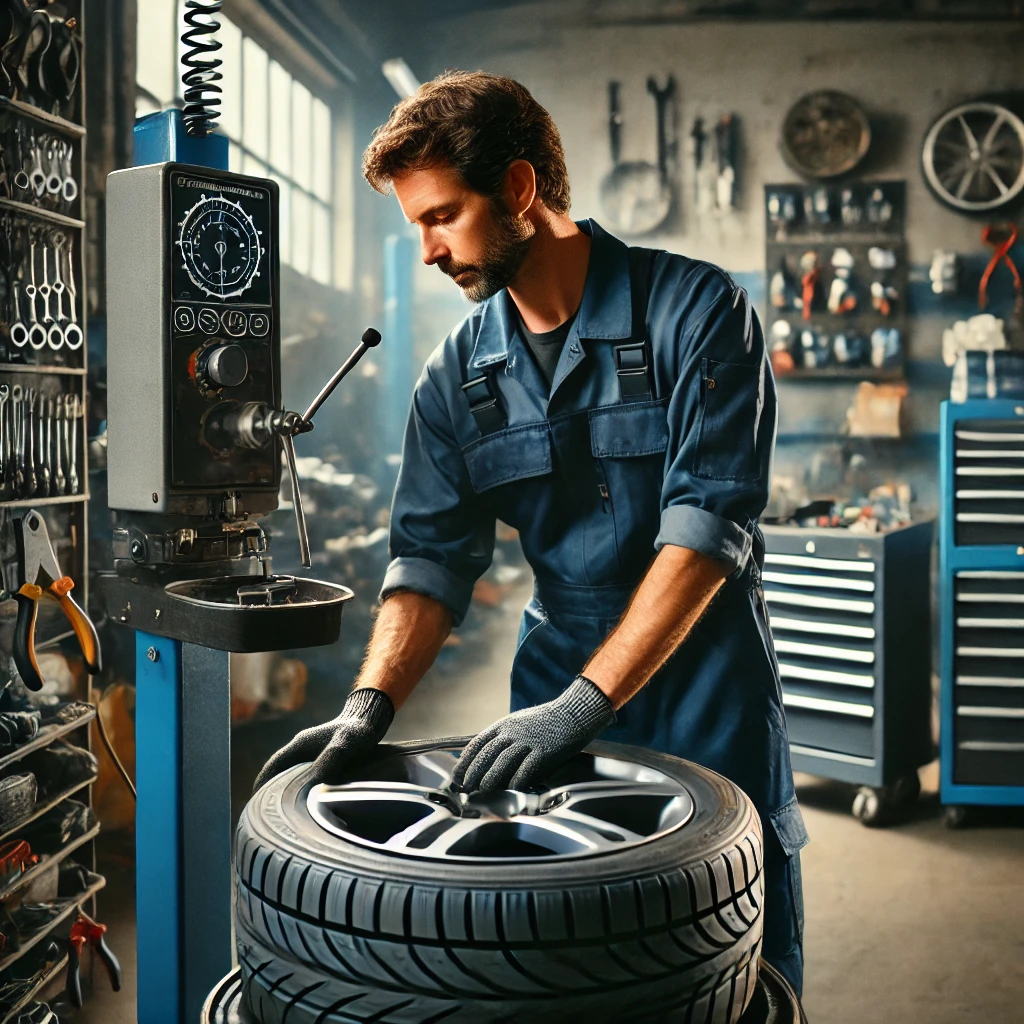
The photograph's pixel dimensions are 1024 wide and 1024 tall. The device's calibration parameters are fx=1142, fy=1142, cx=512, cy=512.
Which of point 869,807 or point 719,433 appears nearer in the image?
point 719,433

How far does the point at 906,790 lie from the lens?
3.88 m

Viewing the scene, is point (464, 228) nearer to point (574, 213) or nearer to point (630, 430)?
point (630, 430)

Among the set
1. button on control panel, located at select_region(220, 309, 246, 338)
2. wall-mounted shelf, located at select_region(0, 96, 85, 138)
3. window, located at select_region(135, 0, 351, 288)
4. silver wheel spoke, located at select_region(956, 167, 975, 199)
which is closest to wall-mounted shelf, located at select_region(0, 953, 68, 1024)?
button on control panel, located at select_region(220, 309, 246, 338)

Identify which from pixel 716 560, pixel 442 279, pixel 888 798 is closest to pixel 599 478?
pixel 716 560

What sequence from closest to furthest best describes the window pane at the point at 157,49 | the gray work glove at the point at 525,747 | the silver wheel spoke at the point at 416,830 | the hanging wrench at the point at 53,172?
the silver wheel spoke at the point at 416,830 → the gray work glove at the point at 525,747 → the hanging wrench at the point at 53,172 → the window pane at the point at 157,49

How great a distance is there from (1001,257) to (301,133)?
288 centimetres

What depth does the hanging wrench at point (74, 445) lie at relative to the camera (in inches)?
104

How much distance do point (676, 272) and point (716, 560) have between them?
431 millimetres

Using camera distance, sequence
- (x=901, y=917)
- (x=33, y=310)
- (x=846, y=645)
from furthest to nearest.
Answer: (x=846, y=645)
(x=901, y=917)
(x=33, y=310)

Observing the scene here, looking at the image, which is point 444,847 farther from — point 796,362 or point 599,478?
point 796,362

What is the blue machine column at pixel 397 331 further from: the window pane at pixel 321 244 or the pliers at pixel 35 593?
the pliers at pixel 35 593

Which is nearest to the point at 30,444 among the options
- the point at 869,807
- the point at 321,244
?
the point at 321,244

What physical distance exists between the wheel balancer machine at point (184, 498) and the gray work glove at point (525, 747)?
306 millimetres

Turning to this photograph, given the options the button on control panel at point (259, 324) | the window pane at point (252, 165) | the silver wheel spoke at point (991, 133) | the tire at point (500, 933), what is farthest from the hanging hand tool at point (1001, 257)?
the tire at point (500, 933)
